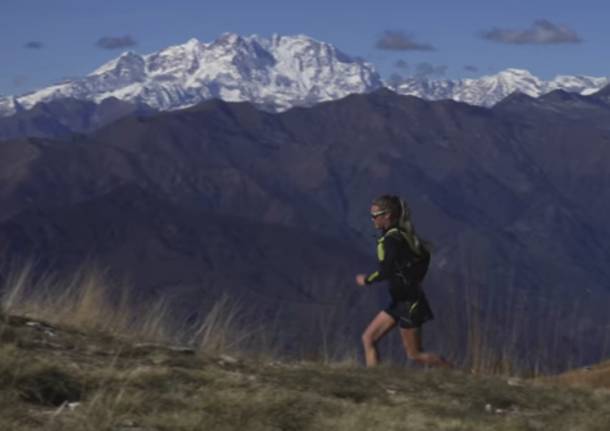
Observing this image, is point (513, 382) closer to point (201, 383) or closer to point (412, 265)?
point (412, 265)

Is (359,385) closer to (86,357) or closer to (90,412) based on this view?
(86,357)

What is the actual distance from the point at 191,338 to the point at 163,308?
0.37 metres

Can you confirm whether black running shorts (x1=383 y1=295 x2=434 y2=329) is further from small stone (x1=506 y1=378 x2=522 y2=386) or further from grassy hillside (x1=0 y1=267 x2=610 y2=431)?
small stone (x1=506 y1=378 x2=522 y2=386)

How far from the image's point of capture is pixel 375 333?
9984 mm

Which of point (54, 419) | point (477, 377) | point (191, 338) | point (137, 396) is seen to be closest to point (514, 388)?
point (477, 377)

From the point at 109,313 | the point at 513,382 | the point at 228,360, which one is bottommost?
the point at 513,382

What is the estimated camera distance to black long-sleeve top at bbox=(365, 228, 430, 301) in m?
9.62

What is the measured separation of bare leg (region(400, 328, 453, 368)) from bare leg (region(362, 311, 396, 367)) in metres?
0.15

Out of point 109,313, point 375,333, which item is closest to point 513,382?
point 375,333

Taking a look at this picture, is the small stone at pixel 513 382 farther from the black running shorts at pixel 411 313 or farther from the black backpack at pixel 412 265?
the black backpack at pixel 412 265

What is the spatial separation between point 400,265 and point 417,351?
799mm

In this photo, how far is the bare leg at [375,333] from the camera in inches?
391

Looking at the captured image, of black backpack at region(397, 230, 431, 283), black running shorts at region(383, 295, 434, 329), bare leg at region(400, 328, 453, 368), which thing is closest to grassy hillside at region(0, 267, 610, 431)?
bare leg at region(400, 328, 453, 368)

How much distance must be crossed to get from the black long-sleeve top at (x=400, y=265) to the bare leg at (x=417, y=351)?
30 cm
